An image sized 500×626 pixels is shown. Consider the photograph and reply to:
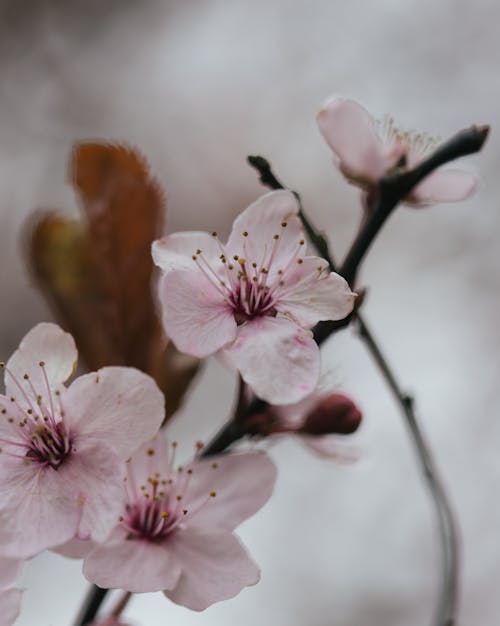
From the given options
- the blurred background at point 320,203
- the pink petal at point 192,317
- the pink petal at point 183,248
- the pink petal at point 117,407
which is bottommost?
the blurred background at point 320,203

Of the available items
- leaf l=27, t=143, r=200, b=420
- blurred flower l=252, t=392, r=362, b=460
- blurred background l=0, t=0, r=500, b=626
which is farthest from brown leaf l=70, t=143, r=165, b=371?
blurred background l=0, t=0, r=500, b=626

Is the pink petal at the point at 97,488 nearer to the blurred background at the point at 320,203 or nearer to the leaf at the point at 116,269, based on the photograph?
the leaf at the point at 116,269

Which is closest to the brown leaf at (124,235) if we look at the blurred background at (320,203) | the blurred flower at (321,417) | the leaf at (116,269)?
the leaf at (116,269)

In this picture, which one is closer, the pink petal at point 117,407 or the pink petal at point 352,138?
the pink petal at point 117,407

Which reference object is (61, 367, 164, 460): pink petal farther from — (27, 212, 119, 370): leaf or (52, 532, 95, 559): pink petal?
(27, 212, 119, 370): leaf

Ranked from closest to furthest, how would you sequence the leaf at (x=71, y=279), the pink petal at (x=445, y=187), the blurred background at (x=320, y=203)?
the pink petal at (x=445, y=187), the leaf at (x=71, y=279), the blurred background at (x=320, y=203)

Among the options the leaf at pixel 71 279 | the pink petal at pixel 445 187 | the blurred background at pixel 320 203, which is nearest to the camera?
the pink petal at pixel 445 187

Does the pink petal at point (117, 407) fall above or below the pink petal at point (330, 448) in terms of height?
above
